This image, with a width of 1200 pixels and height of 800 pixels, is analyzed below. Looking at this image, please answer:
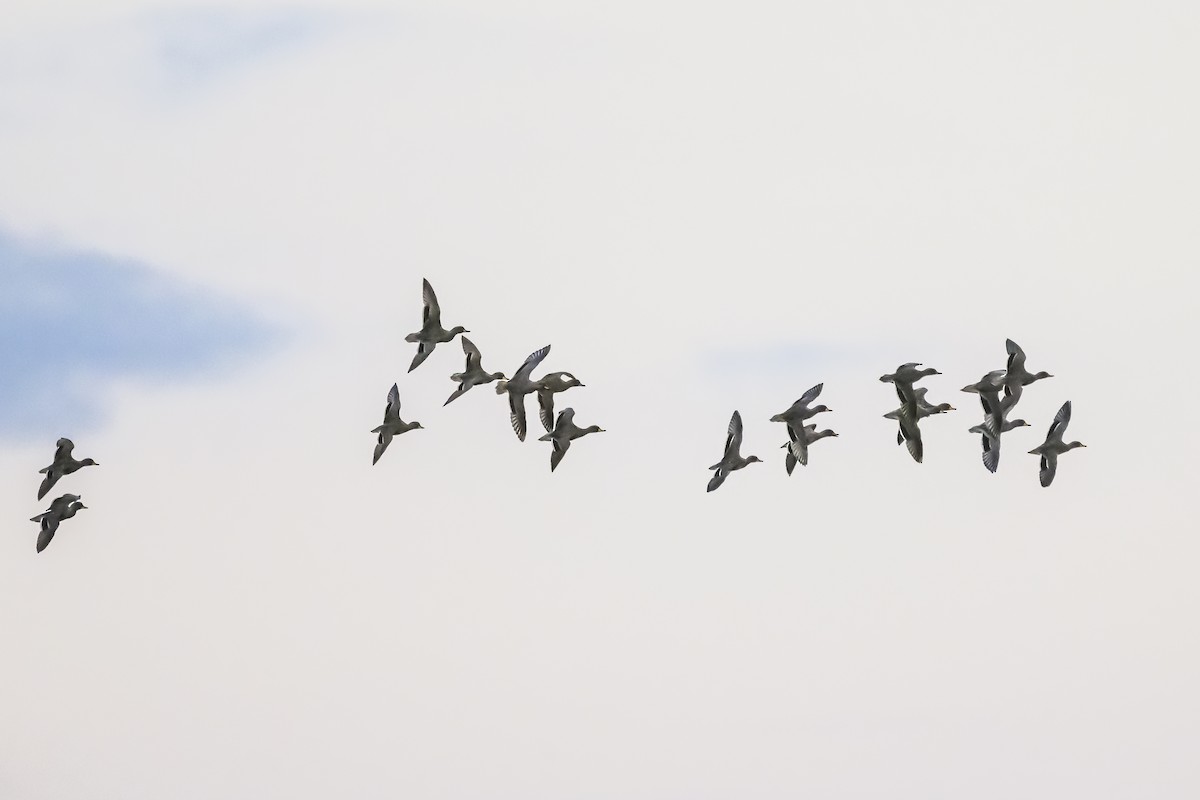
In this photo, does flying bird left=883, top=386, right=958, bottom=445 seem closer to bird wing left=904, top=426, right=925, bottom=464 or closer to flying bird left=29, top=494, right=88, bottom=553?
bird wing left=904, top=426, right=925, bottom=464

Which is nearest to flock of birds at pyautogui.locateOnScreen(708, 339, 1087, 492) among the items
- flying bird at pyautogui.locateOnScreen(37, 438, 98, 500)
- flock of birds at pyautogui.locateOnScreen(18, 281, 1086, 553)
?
flock of birds at pyautogui.locateOnScreen(18, 281, 1086, 553)

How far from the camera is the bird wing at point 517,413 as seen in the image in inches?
3706

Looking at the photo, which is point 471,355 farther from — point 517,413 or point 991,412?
point 991,412

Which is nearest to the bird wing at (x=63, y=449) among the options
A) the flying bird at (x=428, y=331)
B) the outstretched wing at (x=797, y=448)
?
the flying bird at (x=428, y=331)

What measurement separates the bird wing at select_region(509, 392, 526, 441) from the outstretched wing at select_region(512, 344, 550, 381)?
2.67 feet

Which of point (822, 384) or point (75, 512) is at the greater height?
point (822, 384)

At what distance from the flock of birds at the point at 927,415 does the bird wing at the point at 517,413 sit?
7.67 metres

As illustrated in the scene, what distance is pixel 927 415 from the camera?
95.5m

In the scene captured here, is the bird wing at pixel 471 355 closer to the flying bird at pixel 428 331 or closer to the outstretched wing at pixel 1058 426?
the flying bird at pixel 428 331

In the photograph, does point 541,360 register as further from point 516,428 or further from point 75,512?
point 75,512

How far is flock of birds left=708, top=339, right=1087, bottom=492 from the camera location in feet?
308

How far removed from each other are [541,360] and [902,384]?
13.8 metres

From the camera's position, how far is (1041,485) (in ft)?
315

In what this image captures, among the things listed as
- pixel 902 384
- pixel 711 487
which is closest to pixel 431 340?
pixel 711 487
